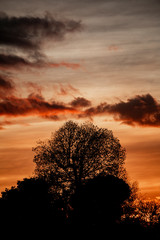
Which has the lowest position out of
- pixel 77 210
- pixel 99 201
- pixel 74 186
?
pixel 77 210

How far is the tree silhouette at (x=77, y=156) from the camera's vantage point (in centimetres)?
5909

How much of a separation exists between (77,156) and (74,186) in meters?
5.51

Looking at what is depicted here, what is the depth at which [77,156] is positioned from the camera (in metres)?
60.2

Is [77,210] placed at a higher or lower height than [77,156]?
lower

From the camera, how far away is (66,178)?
2314 inches

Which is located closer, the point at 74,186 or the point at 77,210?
the point at 77,210

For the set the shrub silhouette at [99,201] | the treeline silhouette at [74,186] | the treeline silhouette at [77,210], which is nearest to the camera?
the treeline silhouette at [77,210]

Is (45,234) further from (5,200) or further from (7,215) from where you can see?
(5,200)

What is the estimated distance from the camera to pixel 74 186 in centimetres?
5828

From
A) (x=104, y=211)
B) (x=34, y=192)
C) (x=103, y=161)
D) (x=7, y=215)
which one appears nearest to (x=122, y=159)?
(x=103, y=161)

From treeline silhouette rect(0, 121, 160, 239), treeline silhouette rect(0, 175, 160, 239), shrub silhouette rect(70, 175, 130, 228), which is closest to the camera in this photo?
treeline silhouette rect(0, 175, 160, 239)

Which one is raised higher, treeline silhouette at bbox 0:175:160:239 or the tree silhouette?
the tree silhouette

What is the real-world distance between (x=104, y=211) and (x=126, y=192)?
21.7 ft

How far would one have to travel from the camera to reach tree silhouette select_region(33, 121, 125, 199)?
59.1 m
